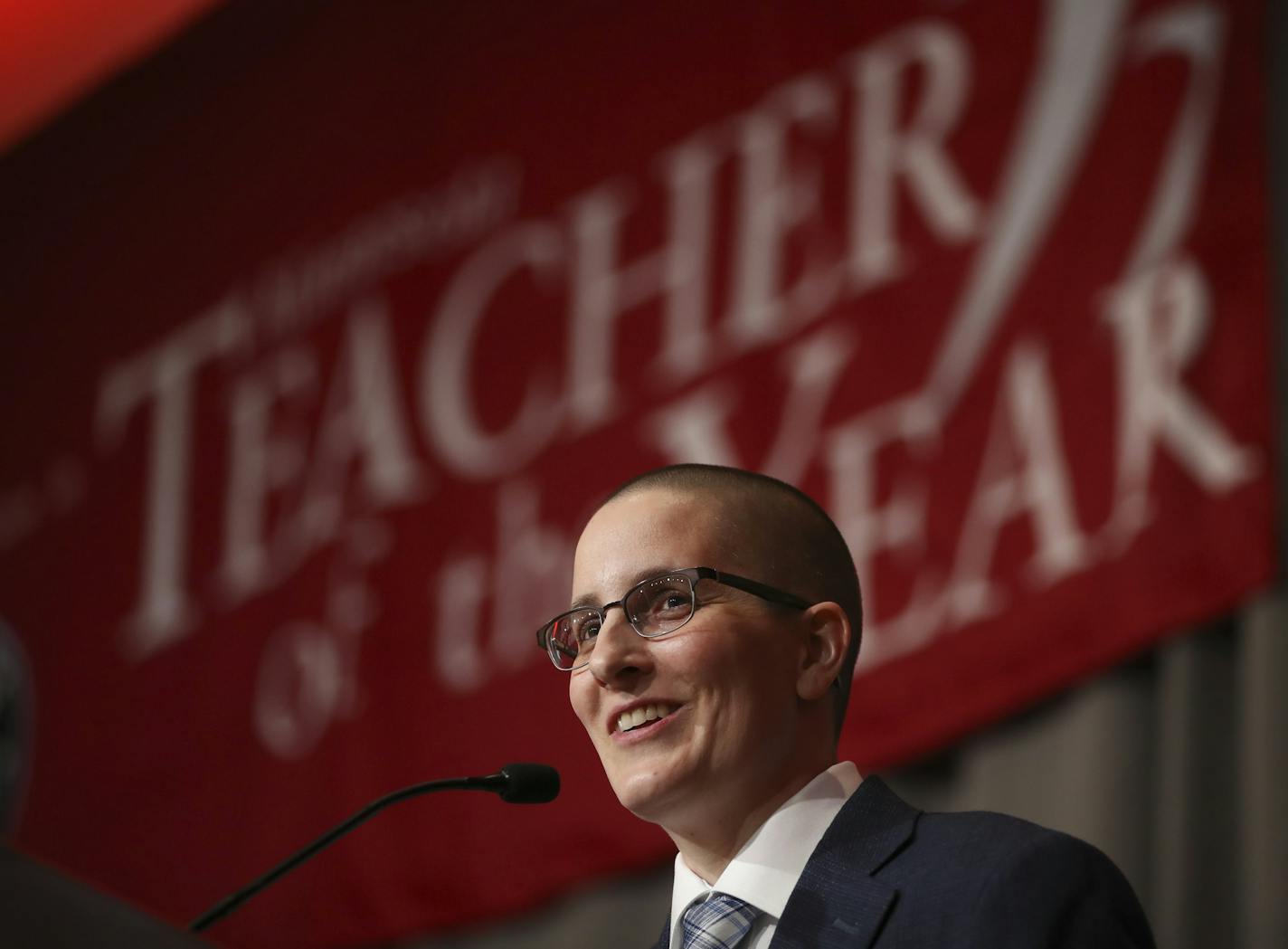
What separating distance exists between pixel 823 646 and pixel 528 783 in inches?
12.1

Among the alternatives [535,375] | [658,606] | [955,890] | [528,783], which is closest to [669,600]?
[658,606]

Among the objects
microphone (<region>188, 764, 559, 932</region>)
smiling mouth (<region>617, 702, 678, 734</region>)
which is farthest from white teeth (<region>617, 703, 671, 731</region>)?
microphone (<region>188, 764, 559, 932</region>)

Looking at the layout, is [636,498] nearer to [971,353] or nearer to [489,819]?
[971,353]

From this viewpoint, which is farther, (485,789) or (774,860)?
(485,789)

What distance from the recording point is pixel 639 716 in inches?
62.6

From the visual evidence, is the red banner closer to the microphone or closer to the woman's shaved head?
the woman's shaved head

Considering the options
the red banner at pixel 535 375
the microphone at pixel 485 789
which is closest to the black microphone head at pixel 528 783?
the microphone at pixel 485 789

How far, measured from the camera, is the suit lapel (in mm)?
1413

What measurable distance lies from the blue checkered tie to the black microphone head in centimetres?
22

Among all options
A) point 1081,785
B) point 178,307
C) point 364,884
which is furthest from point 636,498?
point 178,307

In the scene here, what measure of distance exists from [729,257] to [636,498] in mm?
1901

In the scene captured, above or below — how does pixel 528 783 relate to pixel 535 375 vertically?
below

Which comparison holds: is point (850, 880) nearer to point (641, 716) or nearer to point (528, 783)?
point (641, 716)

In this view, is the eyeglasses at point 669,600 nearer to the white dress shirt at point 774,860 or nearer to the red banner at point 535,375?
the white dress shirt at point 774,860
